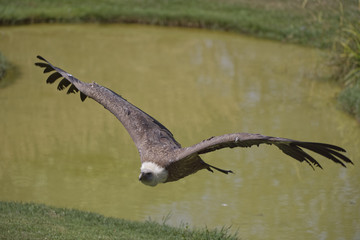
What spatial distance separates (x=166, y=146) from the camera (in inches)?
191

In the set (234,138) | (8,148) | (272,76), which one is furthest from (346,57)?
(234,138)

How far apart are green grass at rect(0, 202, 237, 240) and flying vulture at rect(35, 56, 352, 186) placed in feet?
2.66

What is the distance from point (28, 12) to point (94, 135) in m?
5.72

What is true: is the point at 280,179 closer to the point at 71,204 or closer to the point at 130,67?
the point at 71,204

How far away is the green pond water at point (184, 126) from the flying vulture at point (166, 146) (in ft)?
4.23

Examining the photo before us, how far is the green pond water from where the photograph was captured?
636 centimetres

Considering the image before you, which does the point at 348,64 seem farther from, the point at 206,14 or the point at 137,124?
the point at 137,124

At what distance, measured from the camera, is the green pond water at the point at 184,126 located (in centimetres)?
636

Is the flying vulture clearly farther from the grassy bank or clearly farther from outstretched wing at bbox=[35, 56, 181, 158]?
the grassy bank

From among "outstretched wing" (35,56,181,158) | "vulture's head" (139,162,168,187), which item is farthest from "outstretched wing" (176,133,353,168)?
"outstretched wing" (35,56,181,158)

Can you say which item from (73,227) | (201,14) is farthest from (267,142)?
(201,14)

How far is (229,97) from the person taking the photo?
9344 millimetres

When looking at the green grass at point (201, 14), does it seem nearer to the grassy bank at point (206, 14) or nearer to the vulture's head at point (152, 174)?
the grassy bank at point (206, 14)

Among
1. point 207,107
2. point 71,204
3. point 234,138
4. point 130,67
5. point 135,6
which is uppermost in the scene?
point 135,6
